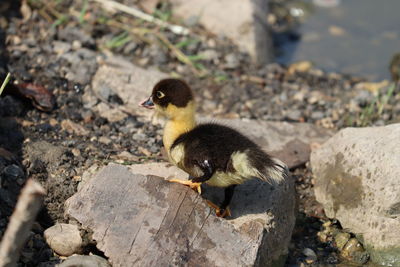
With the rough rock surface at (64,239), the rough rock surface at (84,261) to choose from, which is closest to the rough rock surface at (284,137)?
the rough rock surface at (64,239)

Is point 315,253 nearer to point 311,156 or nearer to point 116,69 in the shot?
point 311,156

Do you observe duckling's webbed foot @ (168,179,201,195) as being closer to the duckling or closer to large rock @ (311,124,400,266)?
the duckling

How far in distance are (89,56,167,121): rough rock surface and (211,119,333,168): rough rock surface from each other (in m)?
1.09

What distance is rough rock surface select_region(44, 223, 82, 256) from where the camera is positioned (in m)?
4.90

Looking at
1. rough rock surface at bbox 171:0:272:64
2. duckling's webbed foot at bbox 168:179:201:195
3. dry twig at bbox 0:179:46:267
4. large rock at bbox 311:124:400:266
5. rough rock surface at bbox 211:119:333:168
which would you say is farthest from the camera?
rough rock surface at bbox 171:0:272:64

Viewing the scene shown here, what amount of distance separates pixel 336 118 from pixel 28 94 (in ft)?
11.7

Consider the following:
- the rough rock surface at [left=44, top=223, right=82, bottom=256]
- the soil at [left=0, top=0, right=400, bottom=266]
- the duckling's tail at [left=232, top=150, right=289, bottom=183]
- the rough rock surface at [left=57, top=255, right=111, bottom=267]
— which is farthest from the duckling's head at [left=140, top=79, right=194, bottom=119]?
the rough rock surface at [left=57, top=255, right=111, bottom=267]

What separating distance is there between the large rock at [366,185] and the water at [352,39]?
12.5 feet

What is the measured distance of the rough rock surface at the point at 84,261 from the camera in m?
4.68

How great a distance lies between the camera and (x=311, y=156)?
6.68 meters

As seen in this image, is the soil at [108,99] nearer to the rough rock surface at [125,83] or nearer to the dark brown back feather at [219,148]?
the rough rock surface at [125,83]

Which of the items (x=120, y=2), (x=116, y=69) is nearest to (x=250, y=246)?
(x=116, y=69)

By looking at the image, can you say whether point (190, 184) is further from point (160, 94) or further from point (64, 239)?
point (64, 239)

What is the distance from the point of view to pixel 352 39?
10992mm
